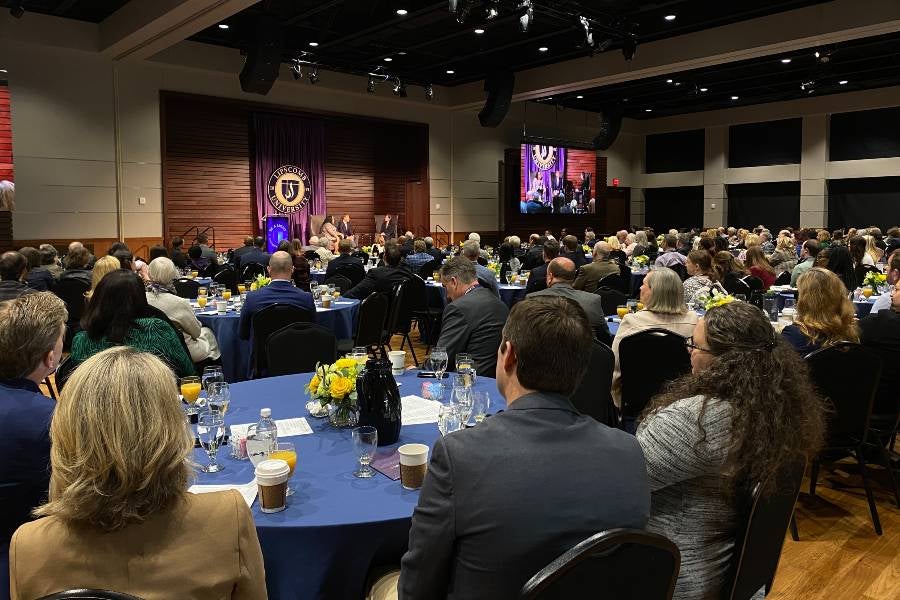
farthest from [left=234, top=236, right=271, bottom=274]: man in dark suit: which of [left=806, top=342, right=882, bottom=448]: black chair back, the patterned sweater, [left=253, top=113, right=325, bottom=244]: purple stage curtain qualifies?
[left=806, top=342, right=882, bottom=448]: black chair back

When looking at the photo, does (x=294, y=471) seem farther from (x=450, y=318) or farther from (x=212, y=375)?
(x=450, y=318)

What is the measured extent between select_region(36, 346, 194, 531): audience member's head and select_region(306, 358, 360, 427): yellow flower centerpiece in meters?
1.25

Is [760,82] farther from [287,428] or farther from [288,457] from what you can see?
[288,457]

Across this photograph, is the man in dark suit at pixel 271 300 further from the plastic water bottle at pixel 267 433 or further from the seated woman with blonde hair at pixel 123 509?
the seated woman with blonde hair at pixel 123 509

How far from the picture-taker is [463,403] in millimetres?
2721

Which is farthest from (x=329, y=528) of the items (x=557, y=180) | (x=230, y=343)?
(x=557, y=180)

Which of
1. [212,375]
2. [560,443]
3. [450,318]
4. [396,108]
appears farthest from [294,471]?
[396,108]

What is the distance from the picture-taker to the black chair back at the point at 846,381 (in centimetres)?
353

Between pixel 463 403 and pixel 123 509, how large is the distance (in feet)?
5.08

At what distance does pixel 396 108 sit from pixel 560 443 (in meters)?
16.9

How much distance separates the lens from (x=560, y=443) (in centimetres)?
149

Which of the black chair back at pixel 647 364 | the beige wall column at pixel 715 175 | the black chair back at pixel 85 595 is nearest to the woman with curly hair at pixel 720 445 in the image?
the black chair back at pixel 85 595

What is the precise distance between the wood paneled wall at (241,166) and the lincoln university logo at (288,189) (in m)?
0.51

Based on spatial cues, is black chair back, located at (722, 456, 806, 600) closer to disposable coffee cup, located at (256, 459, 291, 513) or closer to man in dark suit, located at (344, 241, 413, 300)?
disposable coffee cup, located at (256, 459, 291, 513)
